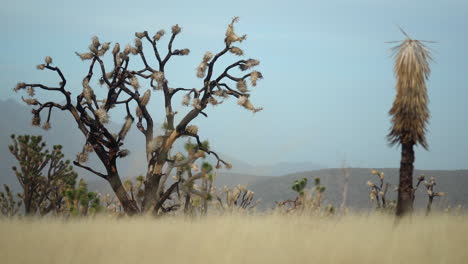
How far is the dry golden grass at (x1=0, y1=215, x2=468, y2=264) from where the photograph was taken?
7.01 meters

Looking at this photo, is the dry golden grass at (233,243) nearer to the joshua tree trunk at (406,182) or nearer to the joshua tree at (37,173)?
the joshua tree trunk at (406,182)

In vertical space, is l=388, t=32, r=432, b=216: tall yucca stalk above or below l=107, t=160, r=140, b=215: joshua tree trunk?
A: above

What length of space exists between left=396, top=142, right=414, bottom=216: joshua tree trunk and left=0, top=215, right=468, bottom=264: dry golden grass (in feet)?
6.89

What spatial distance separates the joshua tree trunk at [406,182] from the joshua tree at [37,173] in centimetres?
1457

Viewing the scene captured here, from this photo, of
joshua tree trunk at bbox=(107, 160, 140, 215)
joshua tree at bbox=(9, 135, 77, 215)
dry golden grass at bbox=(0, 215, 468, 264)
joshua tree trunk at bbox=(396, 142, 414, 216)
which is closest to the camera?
dry golden grass at bbox=(0, 215, 468, 264)

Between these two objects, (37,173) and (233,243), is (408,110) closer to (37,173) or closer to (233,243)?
(233,243)

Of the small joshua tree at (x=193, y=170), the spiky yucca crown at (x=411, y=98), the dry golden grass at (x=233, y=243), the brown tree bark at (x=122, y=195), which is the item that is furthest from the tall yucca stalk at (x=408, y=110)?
the brown tree bark at (x=122, y=195)

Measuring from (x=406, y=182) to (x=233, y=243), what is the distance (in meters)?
6.97

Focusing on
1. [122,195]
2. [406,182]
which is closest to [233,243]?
[406,182]

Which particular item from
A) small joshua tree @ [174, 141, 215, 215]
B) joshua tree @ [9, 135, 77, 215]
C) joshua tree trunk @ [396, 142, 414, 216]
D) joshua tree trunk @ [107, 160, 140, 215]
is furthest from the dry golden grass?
joshua tree @ [9, 135, 77, 215]

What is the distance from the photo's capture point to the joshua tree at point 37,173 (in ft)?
71.7

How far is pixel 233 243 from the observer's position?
788cm

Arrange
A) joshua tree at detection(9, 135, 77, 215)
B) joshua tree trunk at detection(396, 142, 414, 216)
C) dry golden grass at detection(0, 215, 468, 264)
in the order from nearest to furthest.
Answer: dry golden grass at detection(0, 215, 468, 264)
joshua tree trunk at detection(396, 142, 414, 216)
joshua tree at detection(9, 135, 77, 215)

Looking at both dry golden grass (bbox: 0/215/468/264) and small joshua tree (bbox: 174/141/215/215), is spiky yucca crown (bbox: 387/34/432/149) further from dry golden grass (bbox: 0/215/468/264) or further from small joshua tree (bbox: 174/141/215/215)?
small joshua tree (bbox: 174/141/215/215)
